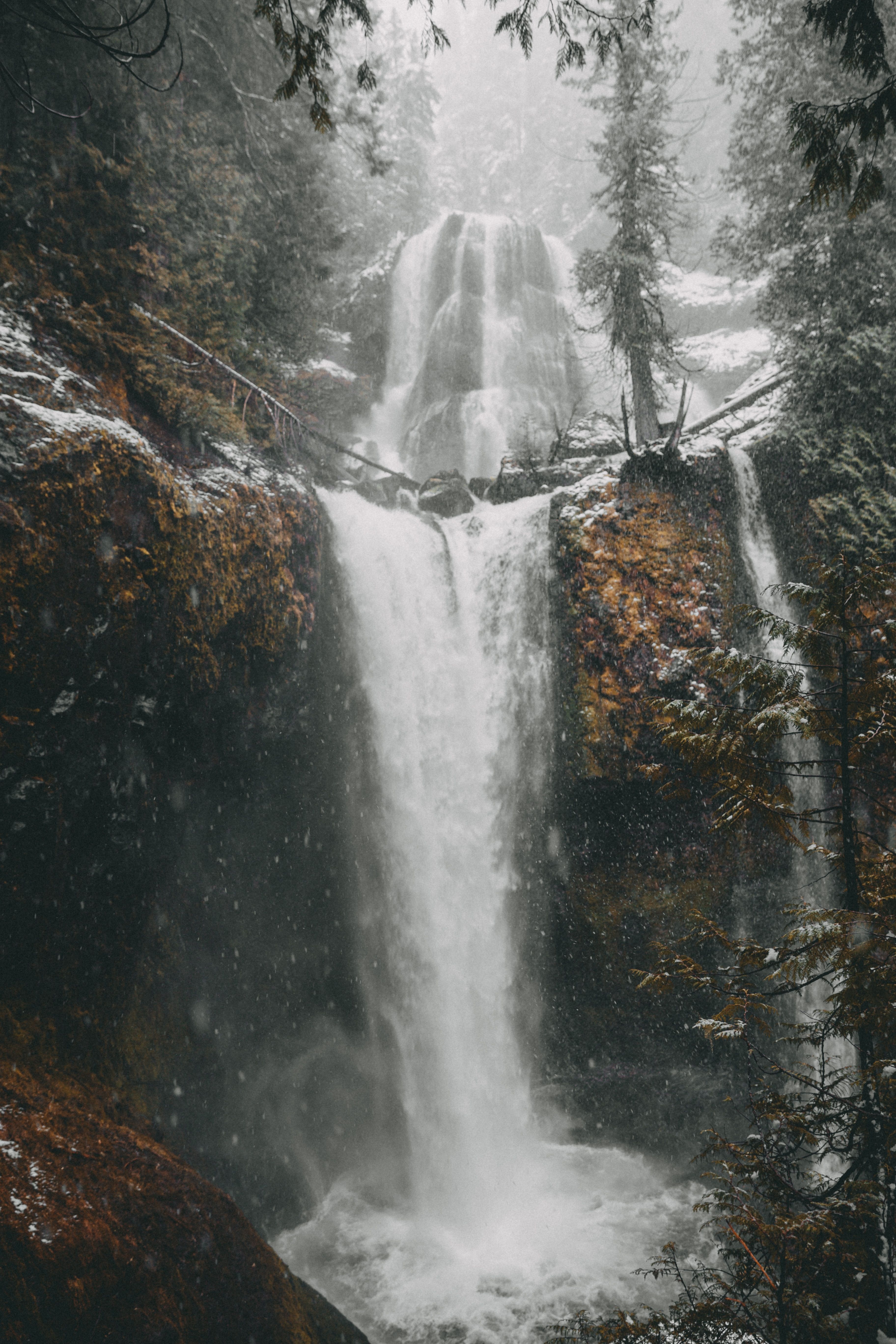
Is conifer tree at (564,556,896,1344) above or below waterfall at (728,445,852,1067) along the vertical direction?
below

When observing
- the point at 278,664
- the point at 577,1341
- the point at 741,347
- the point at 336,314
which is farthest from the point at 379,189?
the point at 577,1341

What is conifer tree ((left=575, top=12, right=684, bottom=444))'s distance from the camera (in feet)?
35.9

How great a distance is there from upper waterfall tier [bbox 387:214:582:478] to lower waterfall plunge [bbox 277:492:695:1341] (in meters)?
8.08

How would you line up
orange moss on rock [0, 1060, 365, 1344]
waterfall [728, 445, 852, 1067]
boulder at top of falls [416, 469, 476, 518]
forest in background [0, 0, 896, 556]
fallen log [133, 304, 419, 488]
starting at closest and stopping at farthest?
orange moss on rock [0, 1060, 365, 1344] → forest in background [0, 0, 896, 556] → fallen log [133, 304, 419, 488] → waterfall [728, 445, 852, 1067] → boulder at top of falls [416, 469, 476, 518]

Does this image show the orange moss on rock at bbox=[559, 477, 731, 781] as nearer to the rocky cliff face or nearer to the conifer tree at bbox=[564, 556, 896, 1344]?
the rocky cliff face

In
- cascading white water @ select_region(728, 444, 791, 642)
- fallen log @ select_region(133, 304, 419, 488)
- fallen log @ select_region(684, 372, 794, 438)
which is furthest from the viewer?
fallen log @ select_region(684, 372, 794, 438)

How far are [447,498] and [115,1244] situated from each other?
12.0 m

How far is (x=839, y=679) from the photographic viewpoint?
277cm

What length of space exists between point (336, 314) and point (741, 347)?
14403 mm

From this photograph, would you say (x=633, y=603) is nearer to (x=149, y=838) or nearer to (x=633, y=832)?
(x=633, y=832)

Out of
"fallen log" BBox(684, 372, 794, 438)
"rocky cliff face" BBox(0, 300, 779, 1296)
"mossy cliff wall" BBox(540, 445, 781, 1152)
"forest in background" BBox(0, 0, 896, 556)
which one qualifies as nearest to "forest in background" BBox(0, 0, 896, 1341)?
"forest in background" BBox(0, 0, 896, 556)

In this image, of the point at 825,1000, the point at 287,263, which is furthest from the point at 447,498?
the point at 825,1000

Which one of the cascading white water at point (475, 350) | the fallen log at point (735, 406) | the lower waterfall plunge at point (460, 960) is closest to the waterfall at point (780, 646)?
the fallen log at point (735, 406)

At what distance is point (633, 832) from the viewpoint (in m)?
8.11
